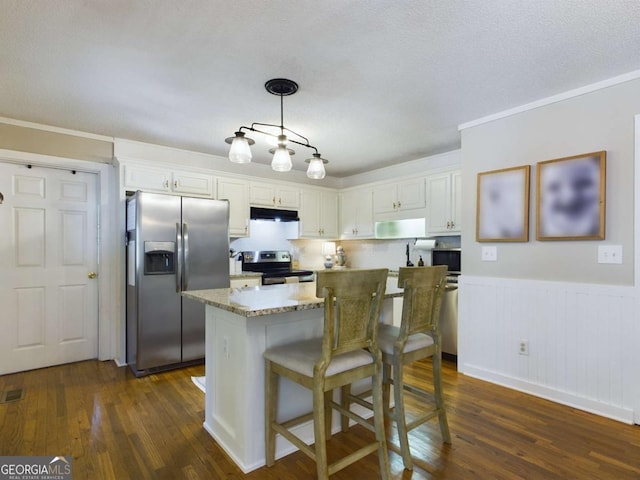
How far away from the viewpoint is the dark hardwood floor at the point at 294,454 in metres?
1.79

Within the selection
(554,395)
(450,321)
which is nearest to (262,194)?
(450,321)

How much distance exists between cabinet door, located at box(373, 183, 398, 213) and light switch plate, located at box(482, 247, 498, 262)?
157cm

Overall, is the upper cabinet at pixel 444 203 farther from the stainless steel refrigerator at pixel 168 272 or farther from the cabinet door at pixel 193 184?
the cabinet door at pixel 193 184

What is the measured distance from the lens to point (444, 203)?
12.8 ft

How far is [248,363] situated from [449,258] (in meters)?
3.00

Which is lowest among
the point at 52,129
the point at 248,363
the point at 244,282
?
the point at 248,363

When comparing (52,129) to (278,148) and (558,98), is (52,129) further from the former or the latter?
(558,98)

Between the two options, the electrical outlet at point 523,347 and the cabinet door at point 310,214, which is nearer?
the electrical outlet at point 523,347

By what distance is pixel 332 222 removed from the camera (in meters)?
5.32

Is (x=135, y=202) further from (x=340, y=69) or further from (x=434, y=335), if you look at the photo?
(x=434, y=335)

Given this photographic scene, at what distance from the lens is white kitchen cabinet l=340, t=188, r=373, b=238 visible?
4871 millimetres

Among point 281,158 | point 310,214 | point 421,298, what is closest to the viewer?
point 421,298

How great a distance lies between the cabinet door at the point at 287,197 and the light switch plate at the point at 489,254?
2640mm

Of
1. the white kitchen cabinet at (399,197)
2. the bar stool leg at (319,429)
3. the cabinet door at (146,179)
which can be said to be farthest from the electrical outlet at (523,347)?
the cabinet door at (146,179)
